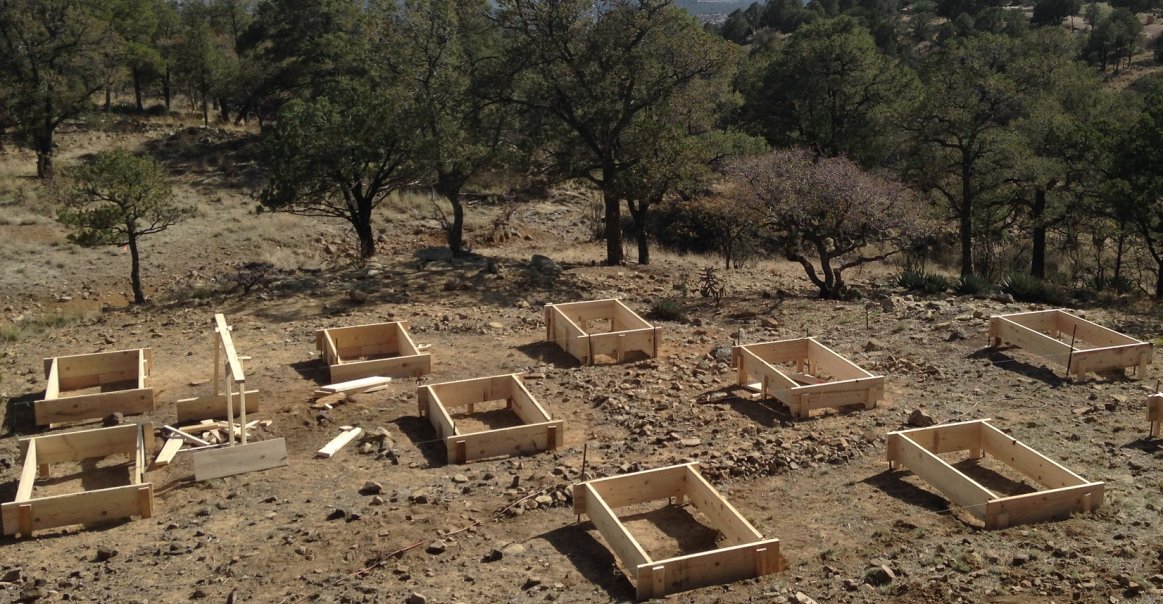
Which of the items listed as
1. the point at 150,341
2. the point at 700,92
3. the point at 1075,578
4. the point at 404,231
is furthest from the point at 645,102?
the point at 1075,578

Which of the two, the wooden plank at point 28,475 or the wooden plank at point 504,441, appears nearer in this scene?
the wooden plank at point 28,475

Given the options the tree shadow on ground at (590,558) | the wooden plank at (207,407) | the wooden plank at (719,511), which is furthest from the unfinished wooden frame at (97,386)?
the wooden plank at (719,511)

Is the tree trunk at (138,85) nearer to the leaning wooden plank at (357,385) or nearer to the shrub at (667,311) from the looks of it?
the shrub at (667,311)

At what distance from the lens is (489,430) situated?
13938mm

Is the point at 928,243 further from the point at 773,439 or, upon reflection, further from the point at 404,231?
the point at 773,439

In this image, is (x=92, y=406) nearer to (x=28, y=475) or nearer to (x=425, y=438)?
(x=28, y=475)

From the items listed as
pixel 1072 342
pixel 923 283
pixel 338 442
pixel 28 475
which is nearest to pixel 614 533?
pixel 338 442

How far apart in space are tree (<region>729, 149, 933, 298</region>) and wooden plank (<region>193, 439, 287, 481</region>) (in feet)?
38.7

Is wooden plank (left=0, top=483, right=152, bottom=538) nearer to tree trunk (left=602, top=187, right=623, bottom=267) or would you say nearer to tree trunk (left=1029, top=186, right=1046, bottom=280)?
tree trunk (left=602, top=187, right=623, bottom=267)

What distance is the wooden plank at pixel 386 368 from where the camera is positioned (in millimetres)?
15820

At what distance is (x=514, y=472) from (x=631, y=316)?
615 cm

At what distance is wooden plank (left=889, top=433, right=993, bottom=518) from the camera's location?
11.2 metres

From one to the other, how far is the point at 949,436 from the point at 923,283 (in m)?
9.60

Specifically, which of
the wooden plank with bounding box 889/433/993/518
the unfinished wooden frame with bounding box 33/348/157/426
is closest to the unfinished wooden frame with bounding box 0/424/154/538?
the unfinished wooden frame with bounding box 33/348/157/426
